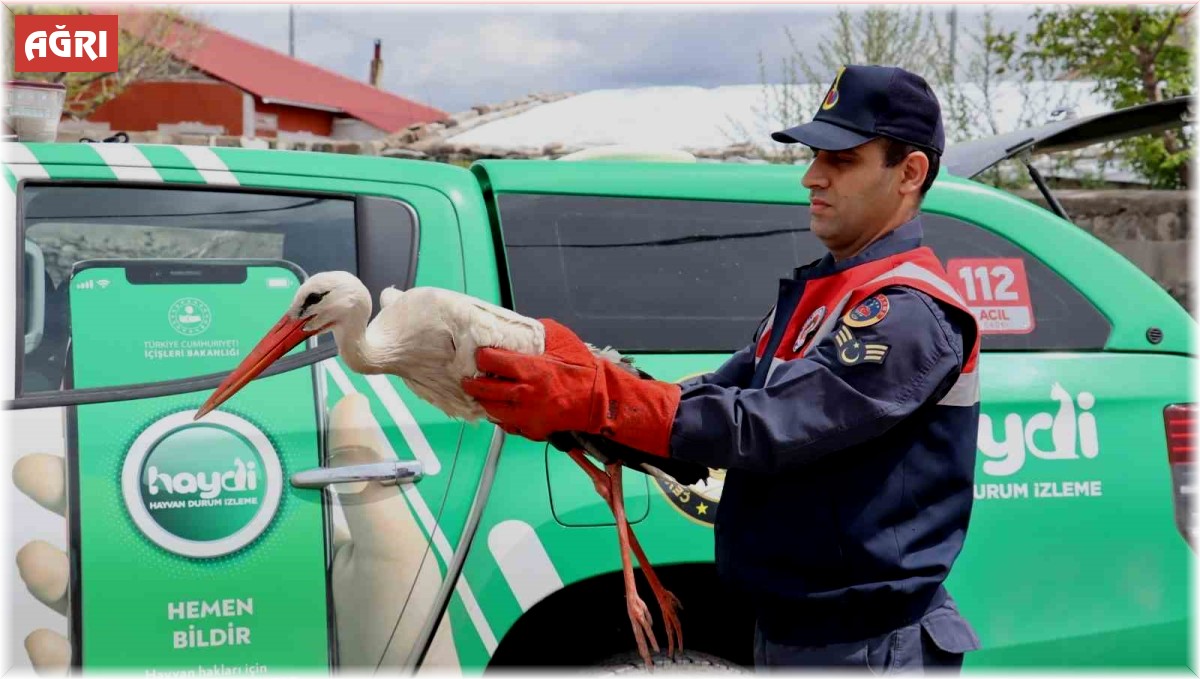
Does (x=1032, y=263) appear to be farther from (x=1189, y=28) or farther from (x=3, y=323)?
(x=1189, y=28)

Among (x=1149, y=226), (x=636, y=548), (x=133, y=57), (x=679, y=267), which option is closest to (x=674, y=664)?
(x=636, y=548)

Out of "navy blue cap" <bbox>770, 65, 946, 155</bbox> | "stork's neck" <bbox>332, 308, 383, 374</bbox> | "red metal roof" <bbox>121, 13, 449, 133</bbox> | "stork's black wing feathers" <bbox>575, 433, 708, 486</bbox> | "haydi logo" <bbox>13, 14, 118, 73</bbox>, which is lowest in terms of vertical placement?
"stork's black wing feathers" <bbox>575, 433, 708, 486</bbox>

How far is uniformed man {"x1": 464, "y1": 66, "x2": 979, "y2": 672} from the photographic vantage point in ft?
5.97

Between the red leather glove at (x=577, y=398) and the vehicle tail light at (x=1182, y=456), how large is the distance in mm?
1590

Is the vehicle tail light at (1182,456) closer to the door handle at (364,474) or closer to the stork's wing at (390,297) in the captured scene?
the door handle at (364,474)

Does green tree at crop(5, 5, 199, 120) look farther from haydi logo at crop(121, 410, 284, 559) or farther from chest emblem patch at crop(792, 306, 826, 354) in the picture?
chest emblem patch at crop(792, 306, 826, 354)

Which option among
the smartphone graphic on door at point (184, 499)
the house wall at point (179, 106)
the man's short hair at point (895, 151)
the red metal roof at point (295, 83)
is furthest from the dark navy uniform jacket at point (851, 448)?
the house wall at point (179, 106)

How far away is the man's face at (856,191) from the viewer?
2.03 metres

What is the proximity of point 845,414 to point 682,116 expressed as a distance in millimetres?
11925

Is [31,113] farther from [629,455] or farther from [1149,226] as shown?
[1149,226]

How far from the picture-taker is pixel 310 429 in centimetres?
256

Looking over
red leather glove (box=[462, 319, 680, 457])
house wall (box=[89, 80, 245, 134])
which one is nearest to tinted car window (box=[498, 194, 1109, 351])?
red leather glove (box=[462, 319, 680, 457])

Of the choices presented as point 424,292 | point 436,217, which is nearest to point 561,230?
point 436,217

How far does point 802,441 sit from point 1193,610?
1589 mm
